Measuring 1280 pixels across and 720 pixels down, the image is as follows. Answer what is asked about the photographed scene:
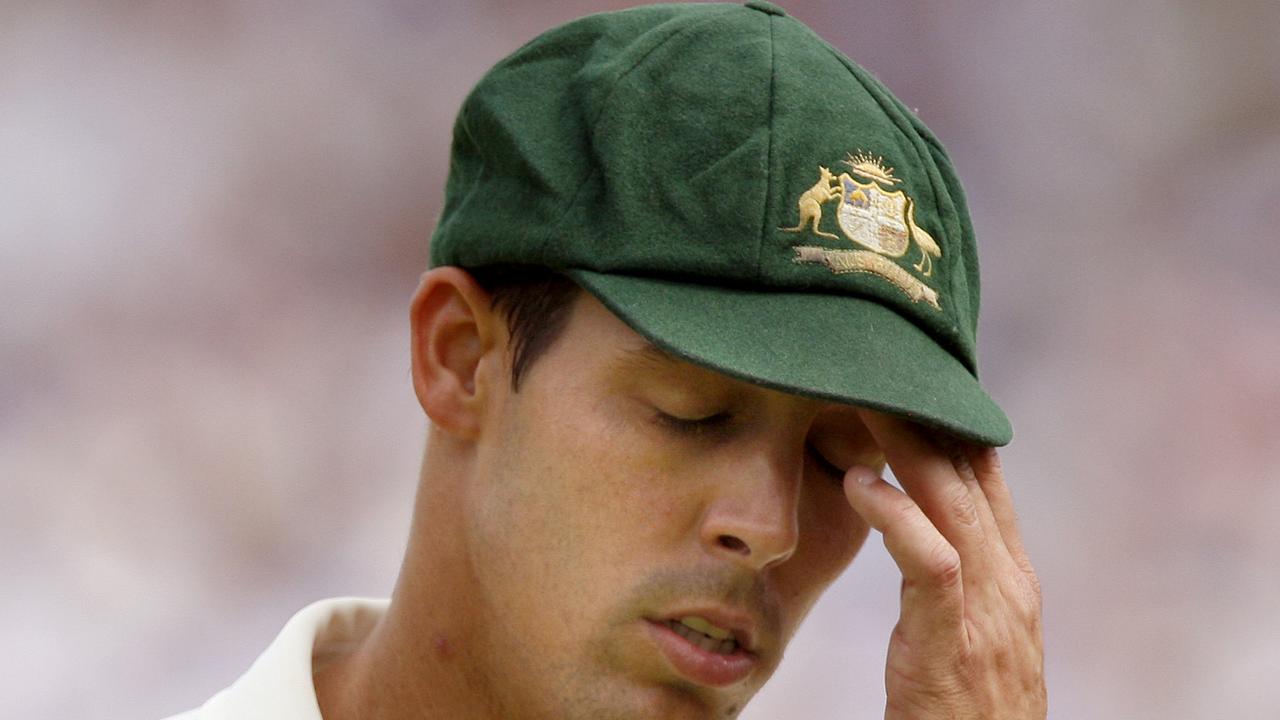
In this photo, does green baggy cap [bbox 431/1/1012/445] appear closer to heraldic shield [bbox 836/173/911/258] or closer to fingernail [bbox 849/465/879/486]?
heraldic shield [bbox 836/173/911/258]

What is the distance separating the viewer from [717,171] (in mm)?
1323

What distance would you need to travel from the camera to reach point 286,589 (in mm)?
3066

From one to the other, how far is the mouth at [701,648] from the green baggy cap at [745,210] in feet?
0.91

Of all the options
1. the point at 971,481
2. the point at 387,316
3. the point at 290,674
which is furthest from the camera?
the point at 387,316

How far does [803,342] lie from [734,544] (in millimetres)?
203

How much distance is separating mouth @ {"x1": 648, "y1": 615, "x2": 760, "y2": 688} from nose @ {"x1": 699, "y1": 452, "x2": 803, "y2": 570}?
0.08m

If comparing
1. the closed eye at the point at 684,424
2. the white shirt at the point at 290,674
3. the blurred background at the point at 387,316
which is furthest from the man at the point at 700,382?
the blurred background at the point at 387,316

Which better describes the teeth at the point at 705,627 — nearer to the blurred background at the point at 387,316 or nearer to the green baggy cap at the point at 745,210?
the green baggy cap at the point at 745,210

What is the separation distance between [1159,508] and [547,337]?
8.00ft

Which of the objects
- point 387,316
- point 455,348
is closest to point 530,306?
point 455,348

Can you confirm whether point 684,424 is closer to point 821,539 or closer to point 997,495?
point 821,539

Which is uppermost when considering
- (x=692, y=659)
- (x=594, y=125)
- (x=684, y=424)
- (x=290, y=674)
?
(x=594, y=125)

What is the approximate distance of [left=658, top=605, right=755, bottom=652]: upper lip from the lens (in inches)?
52.8

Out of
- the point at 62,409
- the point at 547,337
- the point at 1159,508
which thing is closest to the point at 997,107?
the point at 1159,508
